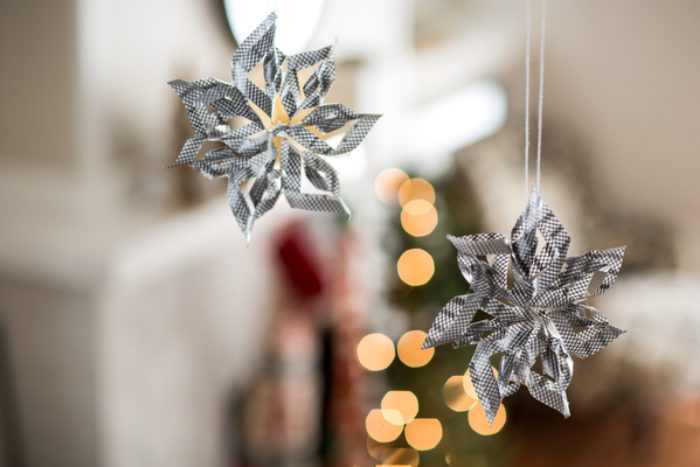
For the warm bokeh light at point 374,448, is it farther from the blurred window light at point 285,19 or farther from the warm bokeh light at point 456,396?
the blurred window light at point 285,19

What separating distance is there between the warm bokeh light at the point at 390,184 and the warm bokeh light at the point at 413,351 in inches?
13.7

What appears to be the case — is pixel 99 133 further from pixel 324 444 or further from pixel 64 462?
pixel 324 444

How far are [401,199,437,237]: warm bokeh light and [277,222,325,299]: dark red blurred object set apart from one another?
19.0 inches

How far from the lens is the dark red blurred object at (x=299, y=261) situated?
86.3 inches

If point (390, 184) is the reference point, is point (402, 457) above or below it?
below

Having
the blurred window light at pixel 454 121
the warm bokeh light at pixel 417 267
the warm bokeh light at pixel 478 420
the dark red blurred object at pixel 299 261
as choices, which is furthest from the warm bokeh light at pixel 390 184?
the blurred window light at pixel 454 121

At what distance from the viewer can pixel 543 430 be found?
2559 mm

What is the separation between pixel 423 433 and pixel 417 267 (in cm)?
45

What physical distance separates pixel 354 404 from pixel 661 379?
3.08ft

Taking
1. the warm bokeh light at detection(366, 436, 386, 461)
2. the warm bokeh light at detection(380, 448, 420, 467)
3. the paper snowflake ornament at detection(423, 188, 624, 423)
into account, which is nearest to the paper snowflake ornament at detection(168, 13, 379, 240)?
the paper snowflake ornament at detection(423, 188, 624, 423)

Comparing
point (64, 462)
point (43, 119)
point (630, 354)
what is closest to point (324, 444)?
point (64, 462)

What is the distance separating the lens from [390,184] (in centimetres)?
193

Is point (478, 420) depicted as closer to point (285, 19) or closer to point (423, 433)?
point (423, 433)

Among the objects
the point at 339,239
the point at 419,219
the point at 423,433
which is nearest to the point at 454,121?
the point at 339,239
